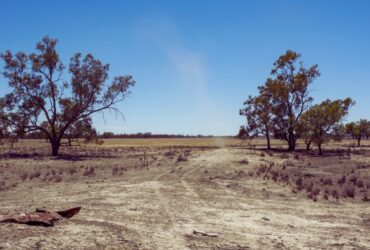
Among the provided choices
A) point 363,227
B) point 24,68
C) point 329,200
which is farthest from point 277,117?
point 363,227

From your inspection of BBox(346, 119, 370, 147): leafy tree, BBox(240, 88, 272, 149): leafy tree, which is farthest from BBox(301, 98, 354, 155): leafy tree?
BBox(346, 119, 370, 147): leafy tree

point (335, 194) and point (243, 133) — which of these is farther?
point (243, 133)

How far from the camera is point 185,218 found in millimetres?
11680

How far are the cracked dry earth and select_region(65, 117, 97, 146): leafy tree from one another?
2655cm

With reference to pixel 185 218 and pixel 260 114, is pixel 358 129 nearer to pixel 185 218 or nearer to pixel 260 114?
pixel 260 114

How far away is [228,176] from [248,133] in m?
41.8

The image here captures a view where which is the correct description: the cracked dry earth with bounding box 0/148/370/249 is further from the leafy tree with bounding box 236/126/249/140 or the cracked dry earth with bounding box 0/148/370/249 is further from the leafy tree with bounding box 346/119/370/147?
the leafy tree with bounding box 346/119/370/147

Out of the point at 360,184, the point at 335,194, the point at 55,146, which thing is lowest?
the point at 335,194

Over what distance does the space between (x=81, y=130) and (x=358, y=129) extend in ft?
218

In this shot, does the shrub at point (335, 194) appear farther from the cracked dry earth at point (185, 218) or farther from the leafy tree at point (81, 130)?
the leafy tree at point (81, 130)

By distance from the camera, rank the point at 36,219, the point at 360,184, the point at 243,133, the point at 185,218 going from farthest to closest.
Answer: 1. the point at 243,133
2. the point at 360,184
3. the point at 185,218
4. the point at 36,219

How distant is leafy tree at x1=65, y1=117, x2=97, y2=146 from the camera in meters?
45.8

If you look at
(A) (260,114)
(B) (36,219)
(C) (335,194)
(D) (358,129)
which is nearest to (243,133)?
(A) (260,114)

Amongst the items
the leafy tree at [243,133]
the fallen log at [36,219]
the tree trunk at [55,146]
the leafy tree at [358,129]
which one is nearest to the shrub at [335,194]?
the fallen log at [36,219]
